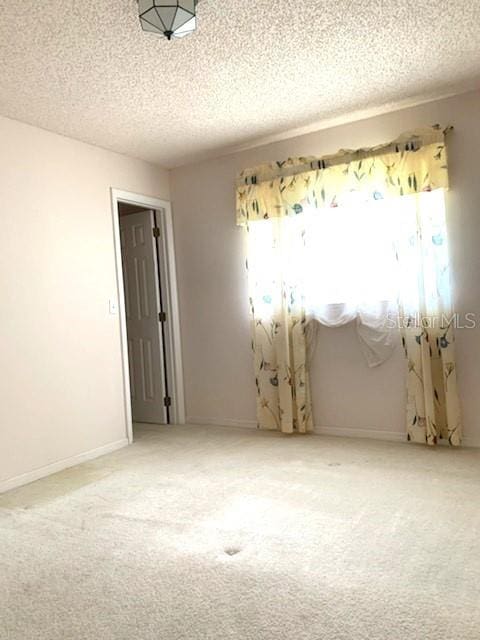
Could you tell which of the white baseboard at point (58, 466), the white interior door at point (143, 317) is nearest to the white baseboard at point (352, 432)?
the white interior door at point (143, 317)

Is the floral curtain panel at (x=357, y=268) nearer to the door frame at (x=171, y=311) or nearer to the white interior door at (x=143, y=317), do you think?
the door frame at (x=171, y=311)

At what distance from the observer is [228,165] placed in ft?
14.8

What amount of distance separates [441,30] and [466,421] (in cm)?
253

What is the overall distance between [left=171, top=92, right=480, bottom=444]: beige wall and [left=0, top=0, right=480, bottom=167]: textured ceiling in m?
0.22

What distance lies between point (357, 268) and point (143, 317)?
2.27m

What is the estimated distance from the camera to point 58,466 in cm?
357

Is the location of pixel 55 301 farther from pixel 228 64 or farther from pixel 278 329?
pixel 228 64

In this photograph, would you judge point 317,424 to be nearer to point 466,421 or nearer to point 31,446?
point 466,421

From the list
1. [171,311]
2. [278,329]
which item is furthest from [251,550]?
[171,311]

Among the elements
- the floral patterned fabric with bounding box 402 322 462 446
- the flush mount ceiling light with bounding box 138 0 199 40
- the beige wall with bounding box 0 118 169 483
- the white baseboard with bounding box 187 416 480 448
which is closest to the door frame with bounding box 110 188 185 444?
the white baseboard with bounding box 187 416 480 448

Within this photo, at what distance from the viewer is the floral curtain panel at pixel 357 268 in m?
3.52

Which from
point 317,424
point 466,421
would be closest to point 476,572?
point 466,421

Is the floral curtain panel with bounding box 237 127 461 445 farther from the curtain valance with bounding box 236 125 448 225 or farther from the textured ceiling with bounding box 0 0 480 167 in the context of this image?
the textured ceiling with bounding box 0 0 480 167

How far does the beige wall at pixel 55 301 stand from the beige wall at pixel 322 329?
84cm
